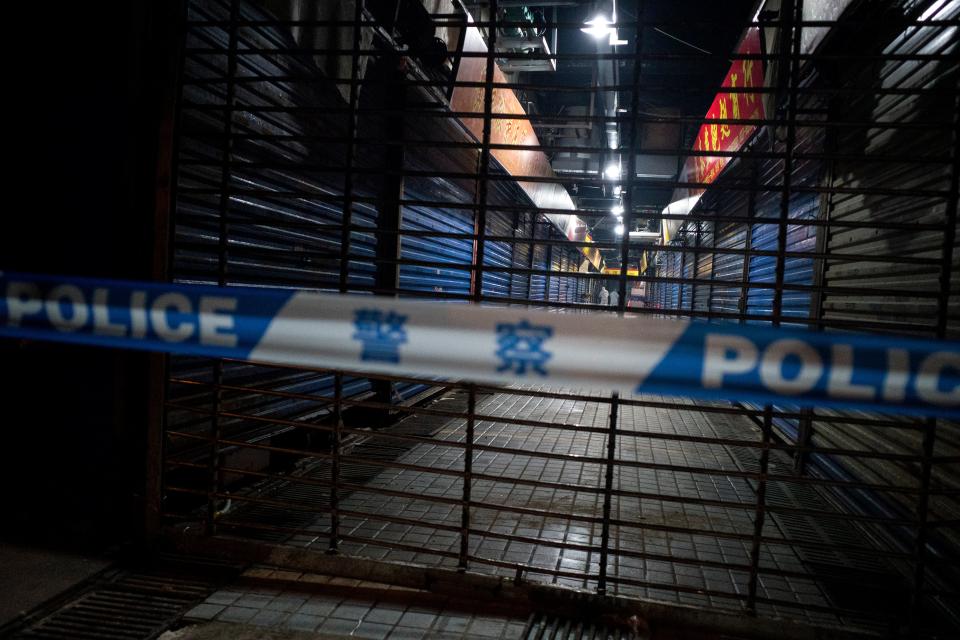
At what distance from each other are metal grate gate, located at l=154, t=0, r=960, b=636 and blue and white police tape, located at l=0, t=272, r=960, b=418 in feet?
0.96

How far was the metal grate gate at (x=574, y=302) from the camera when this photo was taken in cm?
321

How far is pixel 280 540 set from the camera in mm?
4004

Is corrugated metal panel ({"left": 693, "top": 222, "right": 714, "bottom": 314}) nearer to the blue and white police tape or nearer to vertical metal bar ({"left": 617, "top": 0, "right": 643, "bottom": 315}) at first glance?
vertical metal bar ({"left": 617, "top": 0, "right": 643, "bottom": 315})

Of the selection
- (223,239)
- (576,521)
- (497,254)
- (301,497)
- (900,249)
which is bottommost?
(301,497)

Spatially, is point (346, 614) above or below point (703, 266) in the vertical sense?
below

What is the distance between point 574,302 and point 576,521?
2.22 m

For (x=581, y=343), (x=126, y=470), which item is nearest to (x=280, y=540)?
(x=126, y=470)

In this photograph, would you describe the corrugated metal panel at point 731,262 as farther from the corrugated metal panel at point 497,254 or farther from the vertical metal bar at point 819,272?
the corrugated metal panel at point 497,254

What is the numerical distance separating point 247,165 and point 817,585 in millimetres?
5027

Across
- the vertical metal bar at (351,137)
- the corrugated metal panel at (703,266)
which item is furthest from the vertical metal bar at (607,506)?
the corrugated metal panel at (703,266)

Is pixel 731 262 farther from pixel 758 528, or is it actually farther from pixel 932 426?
pixel 758 528

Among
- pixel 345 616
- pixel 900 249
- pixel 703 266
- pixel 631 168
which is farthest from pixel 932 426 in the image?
pixel 703 266

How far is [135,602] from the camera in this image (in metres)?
3.25

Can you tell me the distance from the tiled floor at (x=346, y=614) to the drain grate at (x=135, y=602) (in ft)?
0.52
